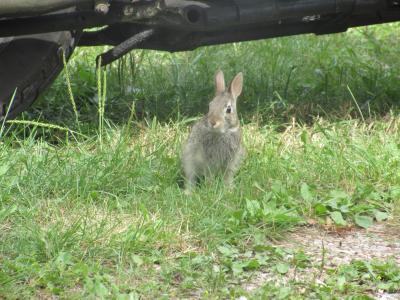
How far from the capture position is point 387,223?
483 centimetres

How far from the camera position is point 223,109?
5328mm

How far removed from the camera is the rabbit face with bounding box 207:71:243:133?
5281mm

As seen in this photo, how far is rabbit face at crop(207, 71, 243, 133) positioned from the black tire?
92 centimetres

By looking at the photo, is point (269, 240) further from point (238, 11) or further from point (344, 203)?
point (238, 11)

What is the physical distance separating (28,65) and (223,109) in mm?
1125

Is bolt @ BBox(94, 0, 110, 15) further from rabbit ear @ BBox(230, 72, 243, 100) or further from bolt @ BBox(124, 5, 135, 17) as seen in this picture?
rabbit ear @ BBox(230, 72, 243, 100)

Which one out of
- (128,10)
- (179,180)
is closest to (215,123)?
(179,180)


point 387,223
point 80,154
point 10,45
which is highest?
point 10,45

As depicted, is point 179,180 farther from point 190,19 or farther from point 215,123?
point 190,19

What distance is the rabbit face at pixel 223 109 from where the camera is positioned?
5.28 m

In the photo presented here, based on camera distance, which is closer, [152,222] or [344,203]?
[152,222]

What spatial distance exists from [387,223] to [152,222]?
47.4 inches

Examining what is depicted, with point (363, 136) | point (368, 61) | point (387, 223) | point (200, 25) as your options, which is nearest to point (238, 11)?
point (200, 25)

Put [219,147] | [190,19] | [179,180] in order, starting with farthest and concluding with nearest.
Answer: [190,19]
[219,147]
[179,180]
